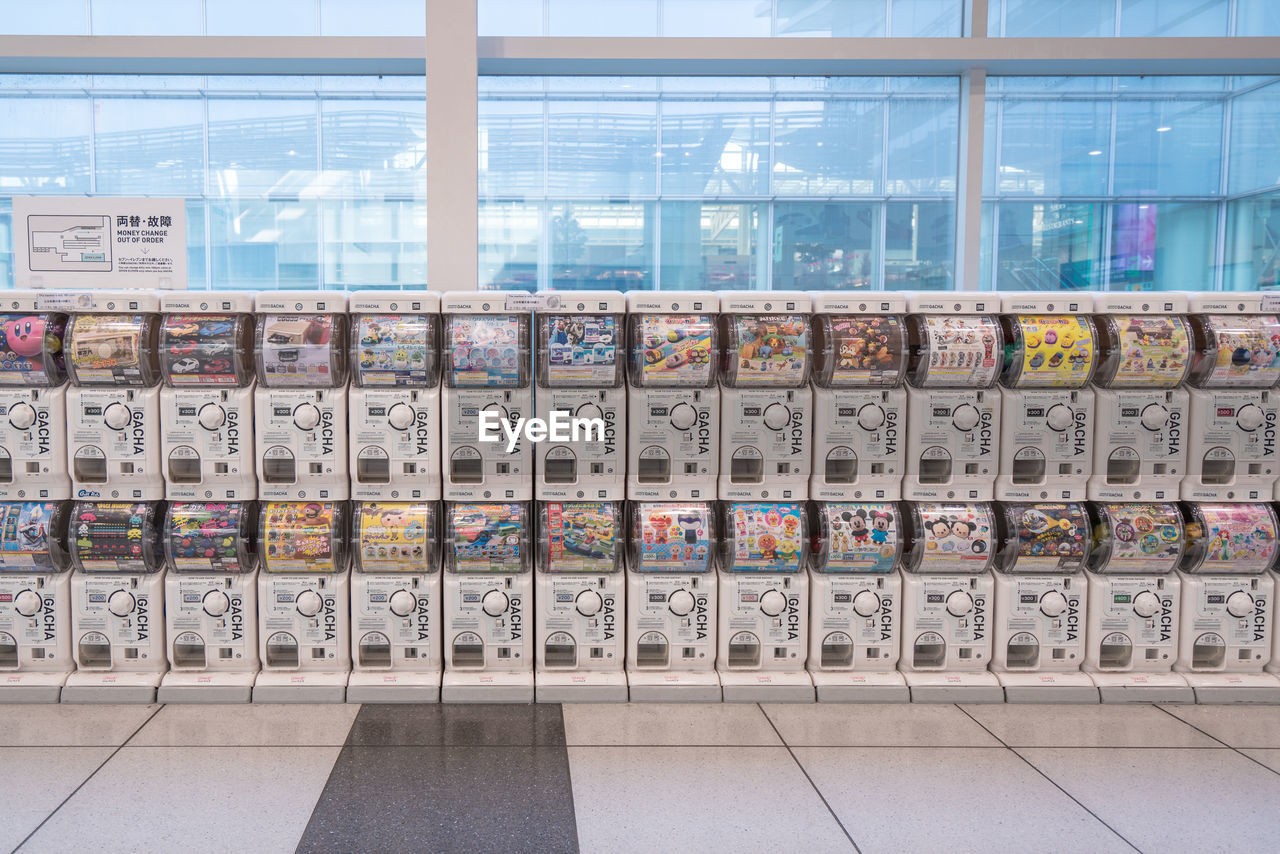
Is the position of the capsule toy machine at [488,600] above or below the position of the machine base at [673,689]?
above

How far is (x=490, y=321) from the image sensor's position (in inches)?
122

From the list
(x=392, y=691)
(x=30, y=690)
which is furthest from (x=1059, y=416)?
(x=30, y=690)

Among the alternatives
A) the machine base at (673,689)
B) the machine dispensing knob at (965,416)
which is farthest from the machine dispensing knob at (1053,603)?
the machine base at (673,689)

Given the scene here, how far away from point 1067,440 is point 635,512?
181 cm

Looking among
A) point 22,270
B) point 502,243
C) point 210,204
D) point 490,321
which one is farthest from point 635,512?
point 210,204

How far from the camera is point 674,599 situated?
10.3 ft

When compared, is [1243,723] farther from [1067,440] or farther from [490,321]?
[490,321]

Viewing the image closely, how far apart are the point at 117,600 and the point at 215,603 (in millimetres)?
401

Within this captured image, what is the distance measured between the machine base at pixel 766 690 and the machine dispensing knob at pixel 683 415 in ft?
3.47

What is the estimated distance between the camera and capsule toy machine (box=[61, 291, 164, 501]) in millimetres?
3031

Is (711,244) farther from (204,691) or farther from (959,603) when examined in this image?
(204,691)

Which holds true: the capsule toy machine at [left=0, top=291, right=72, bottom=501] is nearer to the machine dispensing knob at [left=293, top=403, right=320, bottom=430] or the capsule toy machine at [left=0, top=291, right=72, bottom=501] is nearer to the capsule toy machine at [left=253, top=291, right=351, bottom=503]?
the capsule toy machine at [left=253, top=291, right=351, bottom=503]

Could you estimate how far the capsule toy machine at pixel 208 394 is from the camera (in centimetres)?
304

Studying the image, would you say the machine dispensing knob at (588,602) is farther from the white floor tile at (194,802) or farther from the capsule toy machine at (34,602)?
the capsule toy machine at (34,602)
